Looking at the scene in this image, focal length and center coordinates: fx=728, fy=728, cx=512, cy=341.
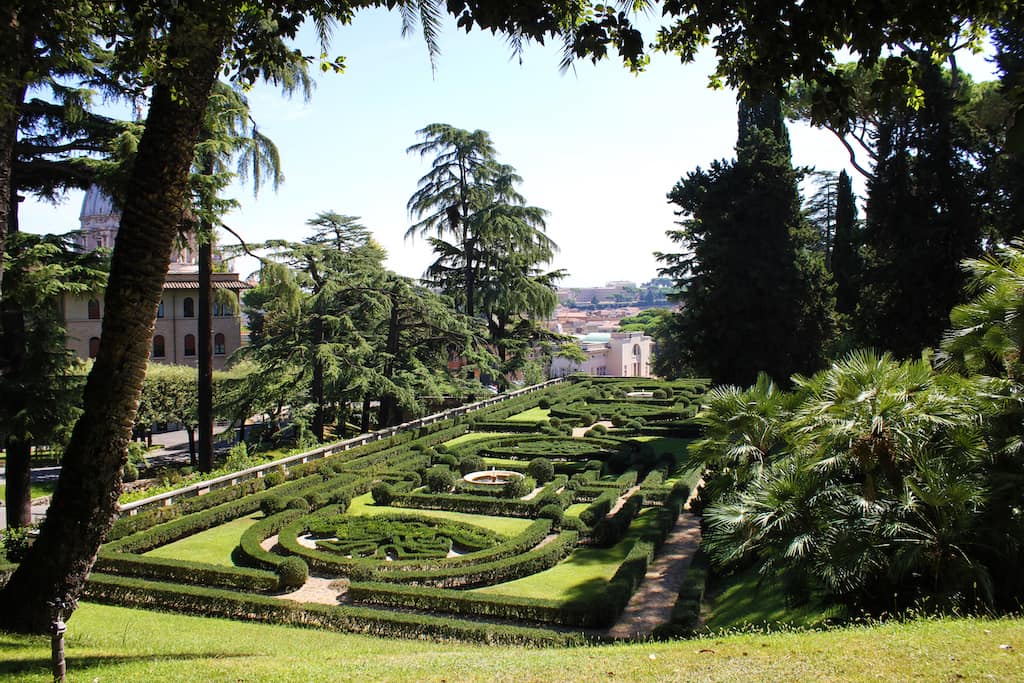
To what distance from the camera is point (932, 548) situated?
7.53 m

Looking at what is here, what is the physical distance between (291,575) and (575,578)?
16.0 ft

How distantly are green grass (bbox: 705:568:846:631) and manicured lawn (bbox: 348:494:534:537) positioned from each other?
15.8 feet

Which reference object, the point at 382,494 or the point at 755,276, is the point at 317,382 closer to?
the point at 382,494

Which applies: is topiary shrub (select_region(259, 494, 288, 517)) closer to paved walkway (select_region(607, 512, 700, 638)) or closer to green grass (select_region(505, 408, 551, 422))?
paved walkway (select_region(607, 512, 700, 638))

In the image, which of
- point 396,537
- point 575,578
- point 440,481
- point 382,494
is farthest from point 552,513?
point 382,494

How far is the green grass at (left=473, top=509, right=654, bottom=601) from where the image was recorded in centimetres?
1214

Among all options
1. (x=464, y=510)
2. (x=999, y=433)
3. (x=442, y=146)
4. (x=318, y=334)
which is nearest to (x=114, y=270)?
(x=999, y=433)

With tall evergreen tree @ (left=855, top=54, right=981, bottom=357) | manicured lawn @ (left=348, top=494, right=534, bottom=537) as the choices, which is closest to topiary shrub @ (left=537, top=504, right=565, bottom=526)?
manicured lawn @ (left=348, top=494, right=534, bottom=537)

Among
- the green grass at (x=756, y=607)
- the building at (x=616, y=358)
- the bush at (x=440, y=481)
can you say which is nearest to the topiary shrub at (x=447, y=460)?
the bush at (x=440, y=481)

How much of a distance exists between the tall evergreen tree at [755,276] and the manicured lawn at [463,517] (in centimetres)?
1237

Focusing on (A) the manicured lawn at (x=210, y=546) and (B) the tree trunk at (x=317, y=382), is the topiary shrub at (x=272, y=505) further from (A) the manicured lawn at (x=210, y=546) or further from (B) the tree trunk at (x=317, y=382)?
(B) the tree trunk at (x=317, y=382)

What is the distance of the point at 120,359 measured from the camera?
286 inches

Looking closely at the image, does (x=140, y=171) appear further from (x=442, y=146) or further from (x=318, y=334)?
(x=442, y=146)

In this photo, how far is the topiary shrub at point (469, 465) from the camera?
21109 mm
